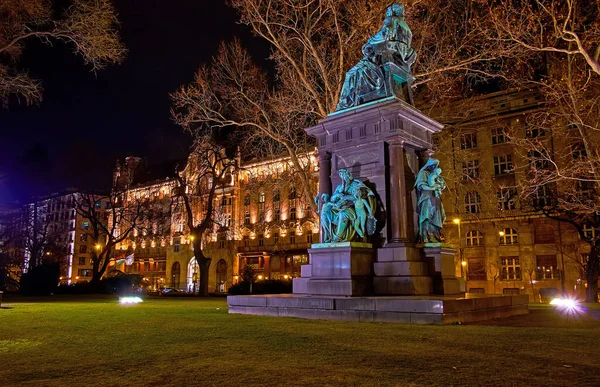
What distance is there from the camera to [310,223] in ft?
220

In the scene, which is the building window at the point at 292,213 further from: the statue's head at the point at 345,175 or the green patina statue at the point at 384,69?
the statue's head at the point at 345,175

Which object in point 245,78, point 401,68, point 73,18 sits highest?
point 245,78

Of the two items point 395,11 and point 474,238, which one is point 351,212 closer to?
point 395,11

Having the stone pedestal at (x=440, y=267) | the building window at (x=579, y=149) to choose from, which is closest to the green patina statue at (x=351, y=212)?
the stone pedestal at (x=440, y=267)

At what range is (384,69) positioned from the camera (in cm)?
1457

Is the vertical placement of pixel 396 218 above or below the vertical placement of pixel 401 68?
below

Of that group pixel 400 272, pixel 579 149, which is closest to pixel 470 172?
pixel 579 149

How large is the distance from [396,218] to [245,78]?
13.1m

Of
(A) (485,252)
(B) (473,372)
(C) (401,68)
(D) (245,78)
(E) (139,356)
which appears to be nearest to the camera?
(B) (473,372)

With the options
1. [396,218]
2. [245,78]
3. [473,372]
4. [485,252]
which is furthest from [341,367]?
[485,252]

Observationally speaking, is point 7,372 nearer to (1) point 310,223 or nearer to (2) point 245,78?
(2) point 245,78

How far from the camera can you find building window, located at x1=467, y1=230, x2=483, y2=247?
160 ft

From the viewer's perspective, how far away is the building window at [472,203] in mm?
49409

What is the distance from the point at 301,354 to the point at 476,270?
45219mm
